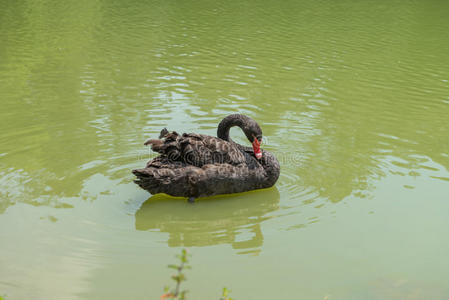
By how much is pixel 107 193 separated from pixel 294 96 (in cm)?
462

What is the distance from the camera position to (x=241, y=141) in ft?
26.1

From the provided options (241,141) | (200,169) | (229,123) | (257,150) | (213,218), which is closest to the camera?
(213,218)

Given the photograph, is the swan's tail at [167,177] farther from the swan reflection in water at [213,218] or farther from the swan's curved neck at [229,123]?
the swan's curved neck at [229,123]

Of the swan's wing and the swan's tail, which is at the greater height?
the swan's wing

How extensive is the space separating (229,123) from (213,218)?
127 cm

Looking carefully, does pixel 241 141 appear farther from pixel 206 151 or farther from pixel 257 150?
pixel 206 151

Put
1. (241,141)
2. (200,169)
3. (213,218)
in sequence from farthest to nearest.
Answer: (241,141), (200,169), (213,218)

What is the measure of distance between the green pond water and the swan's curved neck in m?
0.76

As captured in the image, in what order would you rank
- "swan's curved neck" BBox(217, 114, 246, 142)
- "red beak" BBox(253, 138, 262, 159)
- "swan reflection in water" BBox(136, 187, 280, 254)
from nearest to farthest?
"swan reflection in water" BBox(136, 187, 280, 254) < "red beak" BBox(253, 138, 262, 159) < "swan's curved neck" BBox(217, 114, 246, 142)

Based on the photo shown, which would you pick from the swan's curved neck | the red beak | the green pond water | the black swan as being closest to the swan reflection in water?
the green pond water

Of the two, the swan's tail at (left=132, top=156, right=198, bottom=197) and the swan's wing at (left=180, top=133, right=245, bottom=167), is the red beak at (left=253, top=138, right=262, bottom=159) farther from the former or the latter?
the swan's tail at (left=132, top=156, right=198, bottom=197)

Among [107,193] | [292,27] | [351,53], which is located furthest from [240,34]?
[107,193]

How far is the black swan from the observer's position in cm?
581

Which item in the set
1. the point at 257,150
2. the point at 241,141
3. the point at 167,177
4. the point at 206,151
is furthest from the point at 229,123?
the point at 241,141
